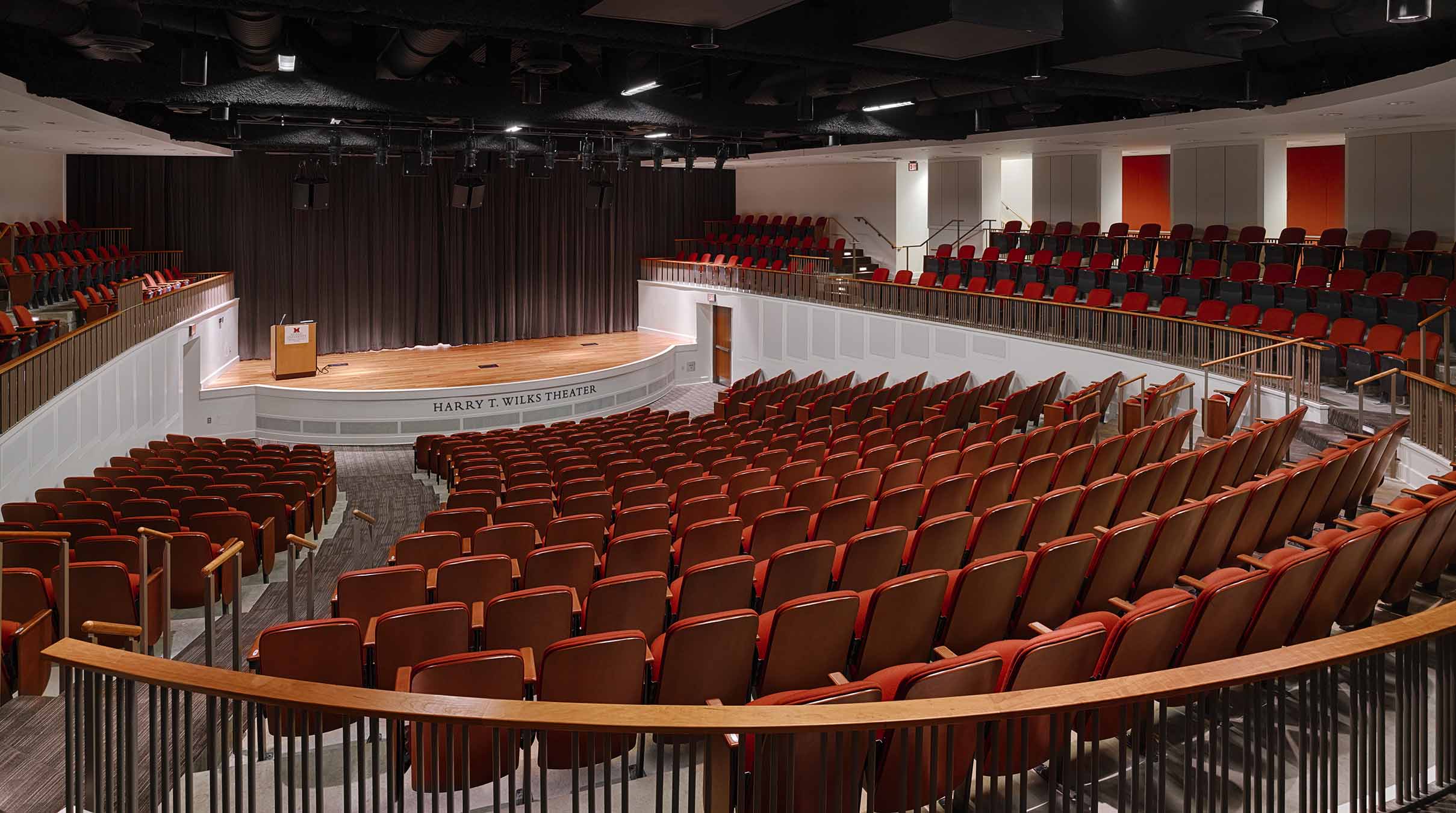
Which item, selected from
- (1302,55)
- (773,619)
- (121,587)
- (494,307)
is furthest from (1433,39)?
(494,307)

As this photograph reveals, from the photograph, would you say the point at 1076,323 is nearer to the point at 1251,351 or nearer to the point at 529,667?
the point at 1251,351

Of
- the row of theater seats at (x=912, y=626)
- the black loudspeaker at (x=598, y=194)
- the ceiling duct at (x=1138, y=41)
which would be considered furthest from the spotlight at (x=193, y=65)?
the black loudspeaker at (x=598, y=194)

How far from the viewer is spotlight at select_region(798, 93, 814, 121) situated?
1320 centimetres

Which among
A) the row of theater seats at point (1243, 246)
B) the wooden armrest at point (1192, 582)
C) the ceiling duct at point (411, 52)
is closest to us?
the wooden armrest at point (1192, 582)

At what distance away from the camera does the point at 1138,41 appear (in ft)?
26.7

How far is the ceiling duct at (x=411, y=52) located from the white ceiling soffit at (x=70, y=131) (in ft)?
12.0

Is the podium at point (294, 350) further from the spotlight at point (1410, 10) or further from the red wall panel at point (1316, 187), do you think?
the red wall panel at point (1316, 187)

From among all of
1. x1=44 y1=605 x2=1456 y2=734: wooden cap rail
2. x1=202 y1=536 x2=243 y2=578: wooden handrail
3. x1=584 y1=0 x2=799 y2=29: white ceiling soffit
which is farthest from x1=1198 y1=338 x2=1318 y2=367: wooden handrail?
x1=202 y1=536 x2=243 y2=578: wooden handrail

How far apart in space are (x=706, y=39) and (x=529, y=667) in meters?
4.74

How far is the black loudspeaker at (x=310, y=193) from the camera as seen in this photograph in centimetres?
1778

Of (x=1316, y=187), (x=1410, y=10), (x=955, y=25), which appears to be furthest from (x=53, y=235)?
(x=1316, y=187)

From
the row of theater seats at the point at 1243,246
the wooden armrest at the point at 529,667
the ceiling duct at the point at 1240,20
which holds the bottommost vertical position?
the wooden armrest at the point at 529,667

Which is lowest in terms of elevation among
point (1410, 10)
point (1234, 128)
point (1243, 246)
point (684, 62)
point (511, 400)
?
point (511, 400)

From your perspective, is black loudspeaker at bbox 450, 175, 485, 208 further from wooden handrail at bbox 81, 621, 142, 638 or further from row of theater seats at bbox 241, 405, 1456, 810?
wooden handrail at bbox 81, 621, 142, 638
